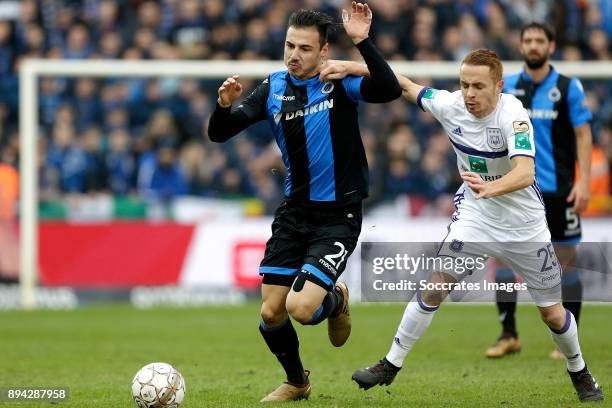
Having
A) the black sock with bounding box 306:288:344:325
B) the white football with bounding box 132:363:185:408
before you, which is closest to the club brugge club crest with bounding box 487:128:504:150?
the black sock with bounding box 306:288:344:325

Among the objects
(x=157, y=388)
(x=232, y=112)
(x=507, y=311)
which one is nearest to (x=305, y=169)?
(x=232, y=112)

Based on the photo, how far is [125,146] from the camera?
15930 mm

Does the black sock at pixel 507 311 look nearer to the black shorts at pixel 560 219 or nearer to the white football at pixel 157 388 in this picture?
the black shorts at pixel 560 219

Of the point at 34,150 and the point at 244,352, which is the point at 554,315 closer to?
the point at 244,352

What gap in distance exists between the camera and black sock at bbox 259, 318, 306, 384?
7035 mm

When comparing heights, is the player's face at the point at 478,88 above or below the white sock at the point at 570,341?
above

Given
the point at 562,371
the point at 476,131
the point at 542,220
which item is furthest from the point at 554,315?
the point at 562,371

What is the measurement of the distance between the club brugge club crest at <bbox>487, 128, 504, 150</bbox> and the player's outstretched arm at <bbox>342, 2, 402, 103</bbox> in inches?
26.0

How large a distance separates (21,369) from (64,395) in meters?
1.76

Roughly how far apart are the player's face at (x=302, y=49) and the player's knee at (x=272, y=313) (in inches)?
59.1

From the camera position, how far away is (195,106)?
53.2 ft

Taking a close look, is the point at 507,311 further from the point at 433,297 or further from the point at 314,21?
the point at 314,21

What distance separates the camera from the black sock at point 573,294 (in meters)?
9.12

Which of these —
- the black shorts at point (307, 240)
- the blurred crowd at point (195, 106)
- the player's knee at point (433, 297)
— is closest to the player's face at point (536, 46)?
the black shorts at point (307, 240)
